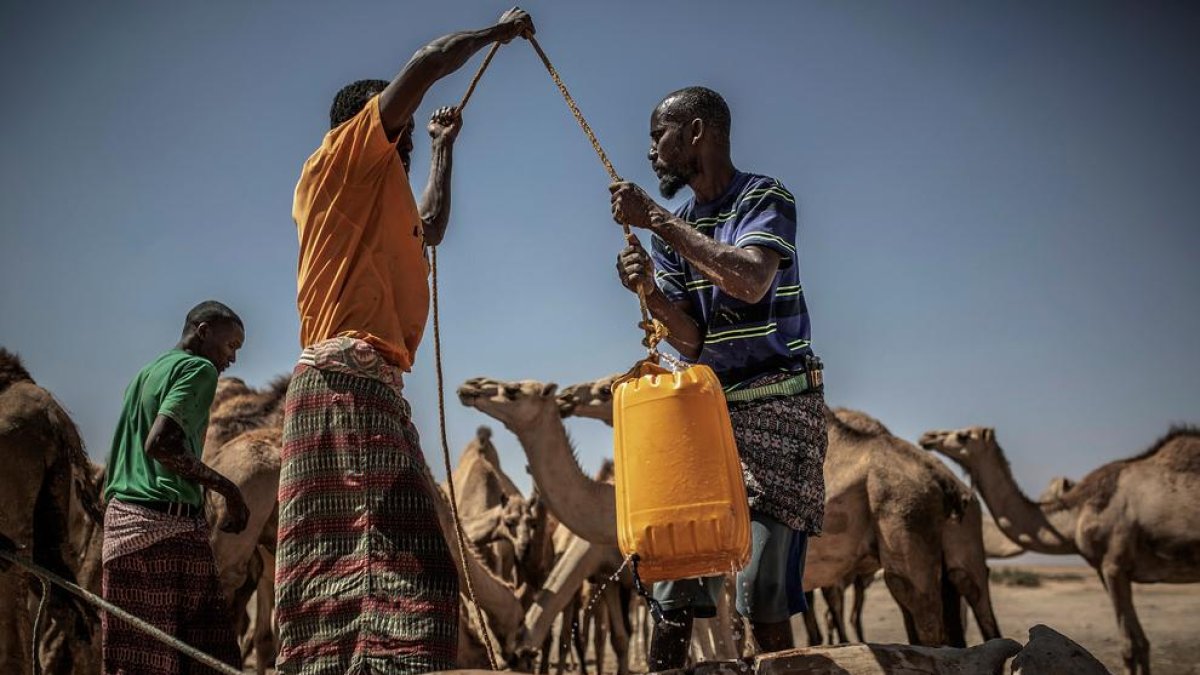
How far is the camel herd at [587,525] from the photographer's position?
283 inches

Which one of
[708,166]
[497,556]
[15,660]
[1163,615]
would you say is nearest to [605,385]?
[497,556]

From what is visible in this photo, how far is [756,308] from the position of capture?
4.17m

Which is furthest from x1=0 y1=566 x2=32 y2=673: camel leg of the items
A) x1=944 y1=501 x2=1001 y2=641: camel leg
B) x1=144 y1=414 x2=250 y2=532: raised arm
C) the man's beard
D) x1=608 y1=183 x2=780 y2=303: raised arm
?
x1=944 y1=501 x2=1001 y2=641: camel leg

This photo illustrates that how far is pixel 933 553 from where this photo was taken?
1123 centimetres

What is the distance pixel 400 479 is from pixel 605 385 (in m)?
8.19

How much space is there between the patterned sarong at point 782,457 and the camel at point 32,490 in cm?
429

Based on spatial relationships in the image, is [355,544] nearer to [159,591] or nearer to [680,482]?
[680,482]

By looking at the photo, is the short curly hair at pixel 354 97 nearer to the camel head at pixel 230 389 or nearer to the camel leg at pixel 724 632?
the camel leg at pixel 724 632

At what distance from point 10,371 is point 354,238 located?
5.07 metres

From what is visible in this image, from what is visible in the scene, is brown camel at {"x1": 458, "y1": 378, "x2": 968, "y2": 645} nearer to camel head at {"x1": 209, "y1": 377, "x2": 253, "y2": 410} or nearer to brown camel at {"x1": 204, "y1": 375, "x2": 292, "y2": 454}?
brown camel at {"x1": 204, "y1": 375, "x2": 292, "y2": 454}

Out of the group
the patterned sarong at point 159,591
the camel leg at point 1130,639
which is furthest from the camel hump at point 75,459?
the camel leg at point 1130,639

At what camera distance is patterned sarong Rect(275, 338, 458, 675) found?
3.55m

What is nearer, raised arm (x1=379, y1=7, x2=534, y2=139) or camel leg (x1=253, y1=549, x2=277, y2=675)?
raised arm (x1=379, y1=7, x2=534, y2=139)

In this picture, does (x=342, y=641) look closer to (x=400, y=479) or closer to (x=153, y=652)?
(x=400, y=479)
